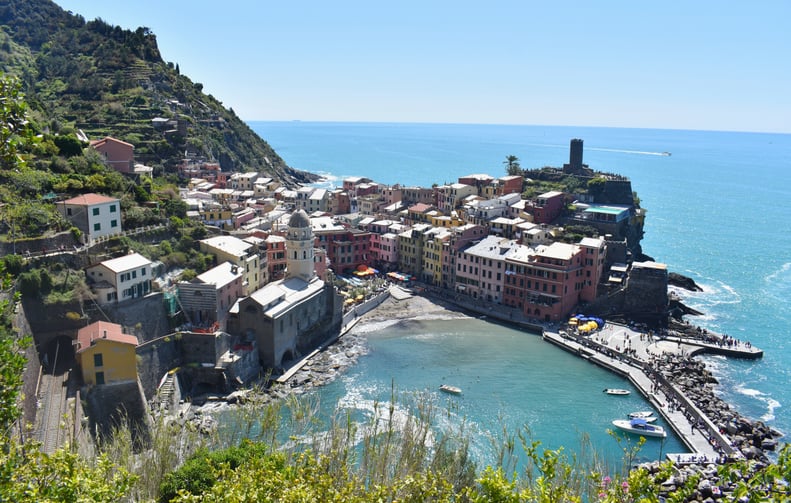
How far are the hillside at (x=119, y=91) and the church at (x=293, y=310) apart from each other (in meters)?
29.3

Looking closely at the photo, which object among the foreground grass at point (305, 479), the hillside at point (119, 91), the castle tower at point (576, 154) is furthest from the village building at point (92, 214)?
the castle tower at point (576, 154)

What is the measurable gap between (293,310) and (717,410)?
28.6m

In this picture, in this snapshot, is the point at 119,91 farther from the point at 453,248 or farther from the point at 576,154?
the point at 576,154

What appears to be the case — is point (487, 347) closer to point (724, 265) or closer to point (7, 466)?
point (7, 466)

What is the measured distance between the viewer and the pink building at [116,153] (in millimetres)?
55328

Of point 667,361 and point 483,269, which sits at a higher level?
point 483,269

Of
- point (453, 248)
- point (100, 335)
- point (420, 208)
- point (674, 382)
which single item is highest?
point (420, 208)

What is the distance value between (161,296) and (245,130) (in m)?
94.7

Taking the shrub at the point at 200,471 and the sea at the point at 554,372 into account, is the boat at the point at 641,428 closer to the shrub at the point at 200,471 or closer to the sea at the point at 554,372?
the sea at the point at 554,372

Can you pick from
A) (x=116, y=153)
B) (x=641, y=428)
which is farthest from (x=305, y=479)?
(x=116, y=153)

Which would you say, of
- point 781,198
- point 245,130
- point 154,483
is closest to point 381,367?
point 154,483

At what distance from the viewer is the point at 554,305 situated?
53.6 metres

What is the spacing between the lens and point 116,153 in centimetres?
5591

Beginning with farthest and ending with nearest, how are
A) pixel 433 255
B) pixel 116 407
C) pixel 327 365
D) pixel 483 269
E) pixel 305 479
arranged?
pixel 433 255 → pixel 483 269 → pixel 327 365 → pixel 116 407 → pixel 305 479
